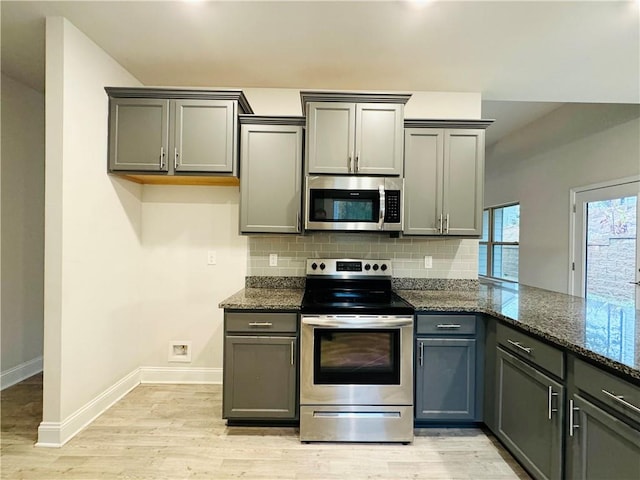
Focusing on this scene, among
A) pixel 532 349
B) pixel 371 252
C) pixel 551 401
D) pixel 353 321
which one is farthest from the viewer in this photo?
pixel 371 252

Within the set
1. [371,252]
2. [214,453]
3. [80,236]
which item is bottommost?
[214,453]

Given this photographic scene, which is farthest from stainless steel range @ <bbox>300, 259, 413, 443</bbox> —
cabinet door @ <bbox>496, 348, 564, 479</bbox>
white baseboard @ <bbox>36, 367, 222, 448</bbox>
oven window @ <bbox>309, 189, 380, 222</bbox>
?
white baseboard @ <bbox>36, 367, 222, 448</bbox>

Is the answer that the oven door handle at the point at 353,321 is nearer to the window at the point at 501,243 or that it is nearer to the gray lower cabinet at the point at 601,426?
the gray lower cabinet at the point at 601,426

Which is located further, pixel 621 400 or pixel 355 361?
pixel 355 361

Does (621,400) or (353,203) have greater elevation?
(353,203)

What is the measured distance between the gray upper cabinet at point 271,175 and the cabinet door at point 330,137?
0.13 m

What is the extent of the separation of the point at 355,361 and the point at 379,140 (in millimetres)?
1605

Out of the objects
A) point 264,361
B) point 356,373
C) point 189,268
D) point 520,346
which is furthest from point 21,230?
point 520,346

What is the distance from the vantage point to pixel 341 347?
2.10 meters

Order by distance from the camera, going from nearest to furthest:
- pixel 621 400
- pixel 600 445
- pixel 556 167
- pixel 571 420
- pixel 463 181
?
pixel 621 400
pixel 600 445
pixel 571 420
pixel 463 181
pixel 556 167

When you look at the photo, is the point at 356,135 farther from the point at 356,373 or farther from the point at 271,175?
the point at 356,373

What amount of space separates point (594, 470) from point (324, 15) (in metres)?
2.64

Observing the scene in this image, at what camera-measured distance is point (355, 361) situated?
2105mm

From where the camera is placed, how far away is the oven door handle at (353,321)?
2072 millimetres
